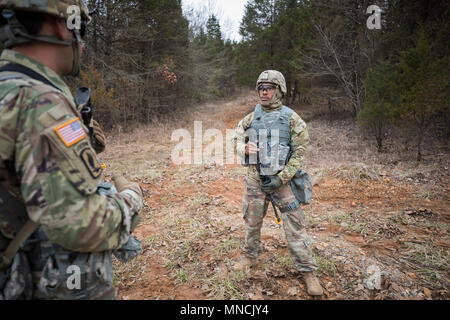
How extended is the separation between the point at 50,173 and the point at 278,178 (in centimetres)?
218

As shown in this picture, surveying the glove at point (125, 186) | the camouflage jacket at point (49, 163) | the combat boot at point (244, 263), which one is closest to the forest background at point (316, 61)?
the combat boot at point (244, 263)

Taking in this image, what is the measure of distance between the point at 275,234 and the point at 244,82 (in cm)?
1909

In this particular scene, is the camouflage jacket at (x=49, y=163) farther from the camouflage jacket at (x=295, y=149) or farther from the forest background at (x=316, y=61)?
the forest background at (x=316, y=61)

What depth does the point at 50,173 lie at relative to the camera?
39.8 inches

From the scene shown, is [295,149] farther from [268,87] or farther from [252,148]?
[268,87]

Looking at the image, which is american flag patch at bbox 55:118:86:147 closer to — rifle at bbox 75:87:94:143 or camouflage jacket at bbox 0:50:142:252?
camouflage jacket at bbox 0:50:142:252

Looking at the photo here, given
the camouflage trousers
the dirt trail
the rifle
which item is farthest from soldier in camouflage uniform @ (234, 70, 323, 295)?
the rifle

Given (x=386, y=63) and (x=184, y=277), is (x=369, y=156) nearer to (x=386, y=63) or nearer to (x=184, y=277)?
(x=386, y=63)

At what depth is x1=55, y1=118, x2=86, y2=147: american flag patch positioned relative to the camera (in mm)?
1039

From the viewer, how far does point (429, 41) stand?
7512 millimetres

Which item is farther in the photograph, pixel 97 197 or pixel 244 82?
pixel 244 82
